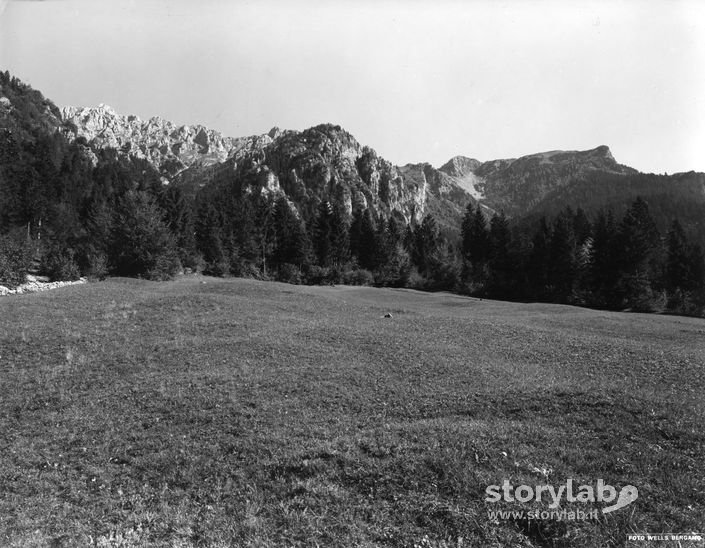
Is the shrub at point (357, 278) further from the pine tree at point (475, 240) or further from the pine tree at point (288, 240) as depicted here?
the pine tree at point (475, 240)

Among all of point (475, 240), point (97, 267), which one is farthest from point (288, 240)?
point (475, 240)

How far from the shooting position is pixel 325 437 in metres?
10.7

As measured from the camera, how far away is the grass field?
22.4 feet

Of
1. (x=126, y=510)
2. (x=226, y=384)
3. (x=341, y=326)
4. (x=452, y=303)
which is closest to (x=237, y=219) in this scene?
(x=452, y=303)

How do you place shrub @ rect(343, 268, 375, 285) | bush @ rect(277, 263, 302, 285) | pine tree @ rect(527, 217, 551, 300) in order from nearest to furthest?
pine tree @ rect(527, 217, 551, 300)
bush @ rect(277, 263, 302, 285)
shrub @ rect(343, 268, 375, 285)

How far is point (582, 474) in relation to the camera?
7.94 metres

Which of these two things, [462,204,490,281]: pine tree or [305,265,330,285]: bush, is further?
[462,204,490,281]: pine tree

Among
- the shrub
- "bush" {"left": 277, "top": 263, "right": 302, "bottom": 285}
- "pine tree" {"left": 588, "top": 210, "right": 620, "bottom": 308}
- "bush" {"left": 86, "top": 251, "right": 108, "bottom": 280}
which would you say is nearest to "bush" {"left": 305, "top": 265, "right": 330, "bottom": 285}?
"bush" {"left": 277, "top": 263, "right": 302, "bottom": 285}

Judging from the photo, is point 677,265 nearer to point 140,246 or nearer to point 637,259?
point 637,259

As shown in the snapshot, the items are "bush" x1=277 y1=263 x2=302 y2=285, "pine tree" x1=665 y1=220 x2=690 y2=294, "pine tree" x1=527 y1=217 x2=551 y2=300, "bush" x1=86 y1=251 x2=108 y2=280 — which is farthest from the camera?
"bush" x1=277 y1=263 x2=302 y2=285

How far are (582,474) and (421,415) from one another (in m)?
5.40

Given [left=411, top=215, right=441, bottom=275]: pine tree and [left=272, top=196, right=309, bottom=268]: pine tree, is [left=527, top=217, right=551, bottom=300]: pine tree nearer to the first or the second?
[left=411, top=215, right=441, bottom=275]: pine tree

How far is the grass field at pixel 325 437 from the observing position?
682 cm

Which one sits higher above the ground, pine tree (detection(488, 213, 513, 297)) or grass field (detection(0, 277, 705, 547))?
pine tree (detection(488, 213, 513, 297))
